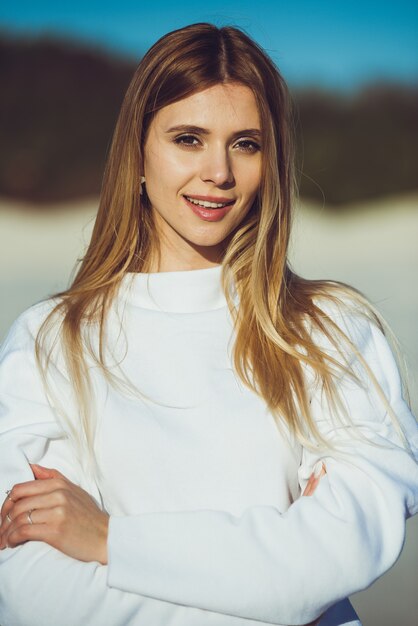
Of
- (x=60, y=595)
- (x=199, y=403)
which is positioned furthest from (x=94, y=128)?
(x=60, y=595)

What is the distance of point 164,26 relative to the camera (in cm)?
361

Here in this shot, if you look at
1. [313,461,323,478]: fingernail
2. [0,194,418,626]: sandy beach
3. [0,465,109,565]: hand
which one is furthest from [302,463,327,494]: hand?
[0,194,418,626]: sandy beach

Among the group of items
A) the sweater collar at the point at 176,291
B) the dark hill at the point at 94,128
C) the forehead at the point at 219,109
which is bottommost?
the sweater collar at the point at 176,291

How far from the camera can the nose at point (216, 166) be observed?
180 cm

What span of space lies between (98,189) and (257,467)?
241cm

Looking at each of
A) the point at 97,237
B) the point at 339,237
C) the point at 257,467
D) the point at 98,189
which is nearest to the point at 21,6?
the point at 98,189

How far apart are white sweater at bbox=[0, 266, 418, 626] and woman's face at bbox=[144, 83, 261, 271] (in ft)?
0.41

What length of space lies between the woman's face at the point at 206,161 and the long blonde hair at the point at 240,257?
25 millimetres

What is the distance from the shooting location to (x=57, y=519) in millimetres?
1623

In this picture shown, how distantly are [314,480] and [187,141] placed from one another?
2.22ft

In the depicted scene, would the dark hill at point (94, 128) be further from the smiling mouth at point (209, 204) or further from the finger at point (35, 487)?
the finger at point (35, 487)

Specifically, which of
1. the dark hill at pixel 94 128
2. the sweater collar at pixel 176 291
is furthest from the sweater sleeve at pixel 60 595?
the dark hill at pixel 94 128

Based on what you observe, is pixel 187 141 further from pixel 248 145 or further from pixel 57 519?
pixel 57 519

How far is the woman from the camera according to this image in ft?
5.15
